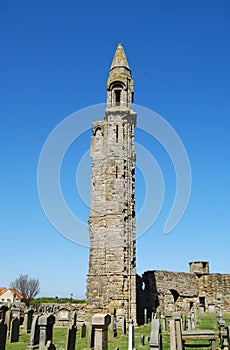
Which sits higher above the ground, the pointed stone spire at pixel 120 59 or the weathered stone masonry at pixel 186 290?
the pointed stone spire at pixel 120 59

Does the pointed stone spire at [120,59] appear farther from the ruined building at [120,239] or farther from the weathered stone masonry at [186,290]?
the weathered stone masonry at [186,290]

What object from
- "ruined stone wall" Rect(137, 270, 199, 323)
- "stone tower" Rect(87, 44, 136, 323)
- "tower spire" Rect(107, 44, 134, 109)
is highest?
"tower spire" Rect(107, 44, 134, 109)

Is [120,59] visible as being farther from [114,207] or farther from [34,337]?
[34,337]

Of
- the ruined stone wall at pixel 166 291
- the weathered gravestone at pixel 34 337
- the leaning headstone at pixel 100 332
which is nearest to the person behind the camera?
the leaning headstone at pixel 100 332

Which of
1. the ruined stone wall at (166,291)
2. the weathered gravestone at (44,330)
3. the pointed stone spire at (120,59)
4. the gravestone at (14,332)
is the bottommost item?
the gravestone at (14,332)

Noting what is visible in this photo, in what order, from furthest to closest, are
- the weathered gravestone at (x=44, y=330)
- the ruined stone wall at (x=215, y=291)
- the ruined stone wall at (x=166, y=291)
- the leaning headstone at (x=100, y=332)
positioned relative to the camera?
the ruined stone wall at (x=215, y=291) < the ruined stone wall at (x=166, y=291) < the weathered gravestone at (x=44, y=330) < the leaning headstone at (x=100, y=332)

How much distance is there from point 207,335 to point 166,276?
844 inches

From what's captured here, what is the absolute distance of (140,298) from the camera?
28.0m

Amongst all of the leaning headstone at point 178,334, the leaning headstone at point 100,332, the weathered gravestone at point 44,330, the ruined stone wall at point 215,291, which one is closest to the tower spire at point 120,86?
the ruined stone wall at point 215,291

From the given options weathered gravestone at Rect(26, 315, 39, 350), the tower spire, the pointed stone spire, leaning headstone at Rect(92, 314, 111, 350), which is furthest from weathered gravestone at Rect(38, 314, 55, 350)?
the pointed stone spire

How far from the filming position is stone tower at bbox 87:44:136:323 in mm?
24703

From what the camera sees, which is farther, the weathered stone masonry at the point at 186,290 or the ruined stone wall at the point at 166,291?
the weathered stone masonry at the point at 186,290

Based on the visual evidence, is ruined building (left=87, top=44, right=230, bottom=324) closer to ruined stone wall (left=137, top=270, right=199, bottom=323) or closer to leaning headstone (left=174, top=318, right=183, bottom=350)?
ruined stone wall (left=137, top=270, right=199, bottom=323)

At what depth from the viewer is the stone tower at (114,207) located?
81.0ft
